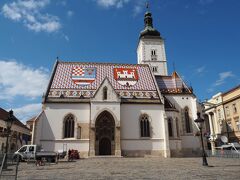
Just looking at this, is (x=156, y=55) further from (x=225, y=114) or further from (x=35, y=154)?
(x=35, y=154)

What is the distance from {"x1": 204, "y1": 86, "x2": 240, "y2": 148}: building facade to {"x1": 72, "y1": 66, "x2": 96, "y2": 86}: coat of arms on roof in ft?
73.6

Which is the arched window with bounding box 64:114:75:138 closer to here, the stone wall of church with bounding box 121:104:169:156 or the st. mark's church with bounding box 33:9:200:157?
the st. mark's church with bounding box 33:9:200:157

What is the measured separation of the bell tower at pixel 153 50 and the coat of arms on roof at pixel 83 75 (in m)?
16.7

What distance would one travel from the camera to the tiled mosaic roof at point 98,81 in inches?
1361

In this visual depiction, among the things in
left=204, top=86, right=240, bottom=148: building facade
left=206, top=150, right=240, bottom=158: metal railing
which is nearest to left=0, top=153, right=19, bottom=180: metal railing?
left=206, top=150, right=240, bottom=158: metal railing

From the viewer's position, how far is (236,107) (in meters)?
39.8

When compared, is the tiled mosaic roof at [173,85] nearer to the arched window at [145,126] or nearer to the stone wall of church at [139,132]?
the stone wall of church at [139,132]

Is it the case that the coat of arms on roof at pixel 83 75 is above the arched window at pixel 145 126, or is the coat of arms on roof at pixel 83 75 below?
above

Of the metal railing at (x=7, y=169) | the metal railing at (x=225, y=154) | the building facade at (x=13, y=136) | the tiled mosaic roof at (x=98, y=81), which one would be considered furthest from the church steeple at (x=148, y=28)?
the metal railing at (x=7, y=169)

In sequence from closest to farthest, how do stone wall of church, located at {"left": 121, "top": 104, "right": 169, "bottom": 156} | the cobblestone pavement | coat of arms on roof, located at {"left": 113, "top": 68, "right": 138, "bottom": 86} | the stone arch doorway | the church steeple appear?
the cobblestone pavement, stone wall of church, located at {"left": 121, "top": 104, "right": 169, "bottom": 156}, the stone arch doorway, coat of arms on roof, located at {"left": 113, "top": 68, "right": 138, "bottom": 86}, the church steeple

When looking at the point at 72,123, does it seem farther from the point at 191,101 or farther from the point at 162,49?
the point at 162,49

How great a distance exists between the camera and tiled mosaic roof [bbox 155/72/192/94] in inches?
1531

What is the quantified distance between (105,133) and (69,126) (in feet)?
17.8

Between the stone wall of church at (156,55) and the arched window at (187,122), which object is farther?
the stone wall of church at (156,55)
